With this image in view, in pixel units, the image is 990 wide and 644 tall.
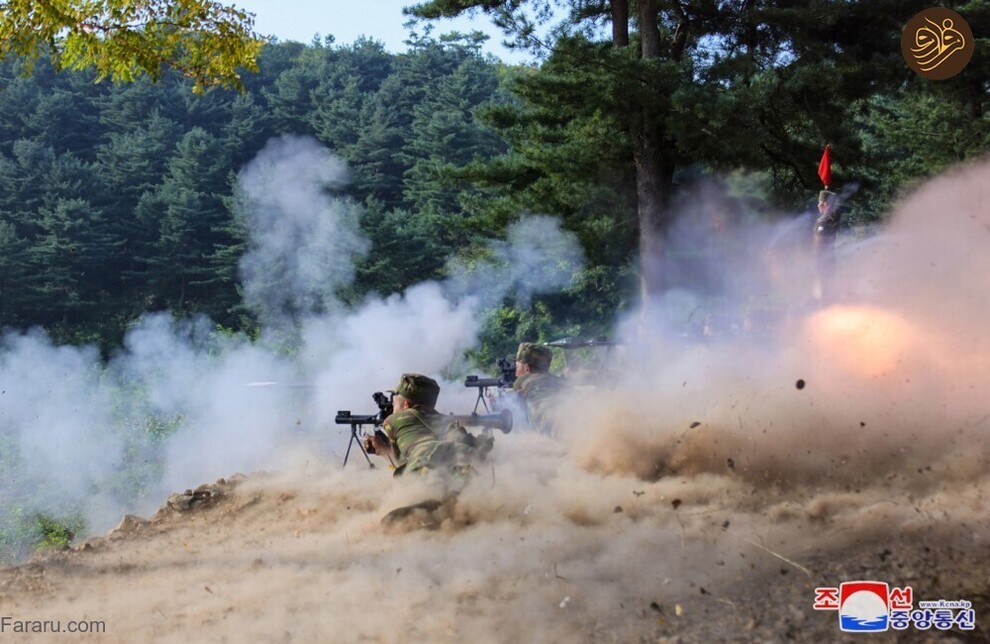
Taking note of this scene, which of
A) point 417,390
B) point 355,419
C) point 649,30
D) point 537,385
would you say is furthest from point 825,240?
point 649,30

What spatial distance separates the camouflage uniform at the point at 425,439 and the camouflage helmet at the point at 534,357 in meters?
3.29

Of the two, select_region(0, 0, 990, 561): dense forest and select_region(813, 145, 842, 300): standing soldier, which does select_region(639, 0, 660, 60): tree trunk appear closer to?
select_region(0, 0, 990, 561): dense forest

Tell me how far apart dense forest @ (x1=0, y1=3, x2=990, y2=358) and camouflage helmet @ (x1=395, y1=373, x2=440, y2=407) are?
276 inches

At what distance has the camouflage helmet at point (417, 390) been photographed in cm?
1020

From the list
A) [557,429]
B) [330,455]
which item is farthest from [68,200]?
[557,429]

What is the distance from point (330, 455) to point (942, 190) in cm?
929

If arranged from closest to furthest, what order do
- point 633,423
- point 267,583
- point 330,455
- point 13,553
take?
point 267,583, point 633,423, point 330,455, point 13,553

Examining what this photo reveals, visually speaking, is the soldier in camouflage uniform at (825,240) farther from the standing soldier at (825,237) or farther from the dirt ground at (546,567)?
the dirt ground at (546,567)

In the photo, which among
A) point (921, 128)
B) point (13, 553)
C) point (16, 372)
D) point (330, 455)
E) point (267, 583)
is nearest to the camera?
point (267, 583)

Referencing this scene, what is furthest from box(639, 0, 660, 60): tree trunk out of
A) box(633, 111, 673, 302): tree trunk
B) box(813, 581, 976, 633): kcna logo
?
box(813, 581, 976, 633): kcna logo

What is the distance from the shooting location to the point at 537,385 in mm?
13109

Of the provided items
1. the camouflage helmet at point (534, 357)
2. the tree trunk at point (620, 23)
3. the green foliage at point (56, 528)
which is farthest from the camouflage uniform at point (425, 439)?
the green foliage at point (56, 528)

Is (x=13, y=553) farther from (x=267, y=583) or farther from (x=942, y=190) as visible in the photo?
(x=942, y=190)

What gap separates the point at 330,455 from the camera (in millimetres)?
14914
